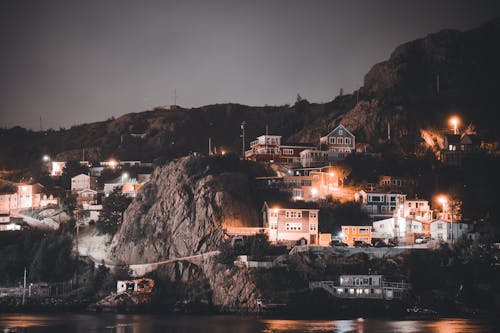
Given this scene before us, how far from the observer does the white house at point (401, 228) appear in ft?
290

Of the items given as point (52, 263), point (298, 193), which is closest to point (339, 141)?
point (298, 193)

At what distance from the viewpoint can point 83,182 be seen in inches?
4628

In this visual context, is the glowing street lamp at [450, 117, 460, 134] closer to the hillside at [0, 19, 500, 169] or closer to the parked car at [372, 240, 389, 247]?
the hillside at [0, 19, 500, 169]

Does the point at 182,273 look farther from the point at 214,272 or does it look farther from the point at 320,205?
the point at 320,205

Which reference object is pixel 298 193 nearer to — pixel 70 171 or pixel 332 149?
pixel 332 149

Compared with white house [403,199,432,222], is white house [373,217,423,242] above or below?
below

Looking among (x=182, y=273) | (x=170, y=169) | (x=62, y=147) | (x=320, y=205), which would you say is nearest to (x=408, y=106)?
(x=320, y=205)

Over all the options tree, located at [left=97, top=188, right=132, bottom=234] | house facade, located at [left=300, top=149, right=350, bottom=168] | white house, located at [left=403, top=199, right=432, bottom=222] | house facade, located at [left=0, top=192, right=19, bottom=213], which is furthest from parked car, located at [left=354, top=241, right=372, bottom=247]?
house facade, located at [left=0, top=192, right=19, bottom=213]

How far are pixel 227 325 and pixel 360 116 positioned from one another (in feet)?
183

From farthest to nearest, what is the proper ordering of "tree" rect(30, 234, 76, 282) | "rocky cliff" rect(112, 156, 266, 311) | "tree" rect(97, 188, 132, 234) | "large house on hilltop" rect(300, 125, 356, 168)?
"large house on hilltop" rect(300, 125, 356, 168)
"tree" rect(97, 188, 132, 234)
"tree" rect(30, 234, 76, 282)
"rocky cliff" rect(112, 156, 266, 311)

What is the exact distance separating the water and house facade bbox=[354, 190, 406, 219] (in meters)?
21.7

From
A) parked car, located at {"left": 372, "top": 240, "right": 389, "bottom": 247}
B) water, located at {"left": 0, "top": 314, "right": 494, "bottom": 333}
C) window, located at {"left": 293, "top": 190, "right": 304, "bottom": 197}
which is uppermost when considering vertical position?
window, located at {"left": 293, "top": 190, "right": 304, "bottom": 197}

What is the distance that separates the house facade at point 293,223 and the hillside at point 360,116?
2800 cm

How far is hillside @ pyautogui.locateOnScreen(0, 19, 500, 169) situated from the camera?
11900 cm
